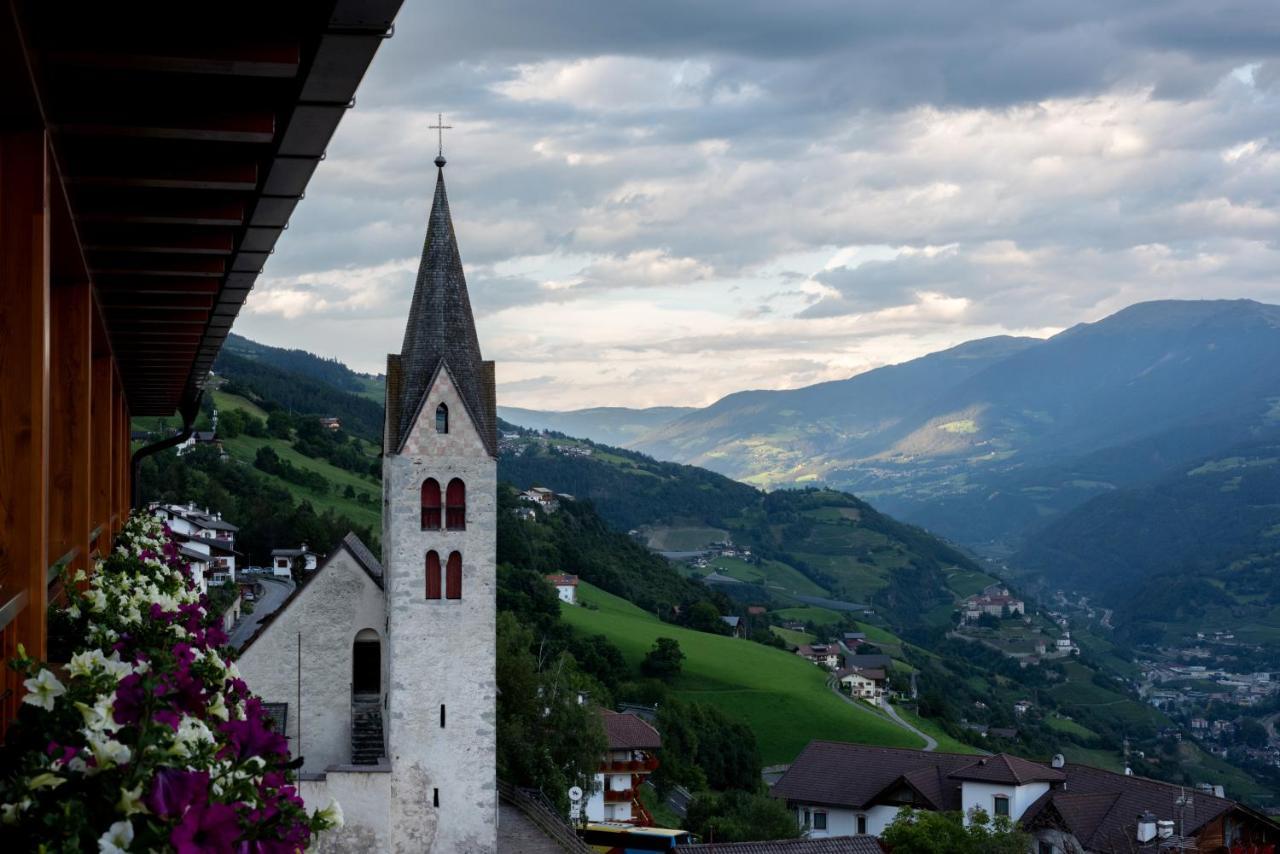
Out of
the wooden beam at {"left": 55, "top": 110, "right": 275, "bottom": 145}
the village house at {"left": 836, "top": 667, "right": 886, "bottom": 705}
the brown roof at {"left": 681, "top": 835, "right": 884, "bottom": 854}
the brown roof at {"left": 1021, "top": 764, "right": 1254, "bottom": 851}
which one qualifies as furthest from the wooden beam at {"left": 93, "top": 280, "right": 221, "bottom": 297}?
the village house at {"left": 836, "top": 667, "right": 886, "bottom": 705}

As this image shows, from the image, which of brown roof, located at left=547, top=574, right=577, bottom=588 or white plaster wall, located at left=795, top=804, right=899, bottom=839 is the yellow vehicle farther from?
brown roof, located at left=547, top=574, right=577, bottom=588

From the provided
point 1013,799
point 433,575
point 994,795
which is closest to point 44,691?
point 433,575

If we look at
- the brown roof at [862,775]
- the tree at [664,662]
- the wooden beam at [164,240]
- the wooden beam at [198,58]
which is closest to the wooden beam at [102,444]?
the wooden beam at [164,240]

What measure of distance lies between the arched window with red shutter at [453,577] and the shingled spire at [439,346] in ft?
8.61

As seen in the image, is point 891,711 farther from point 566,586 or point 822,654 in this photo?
point 822,654

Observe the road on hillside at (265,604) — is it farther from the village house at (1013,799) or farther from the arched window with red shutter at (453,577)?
the village house at (1013,799)

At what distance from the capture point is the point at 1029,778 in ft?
177

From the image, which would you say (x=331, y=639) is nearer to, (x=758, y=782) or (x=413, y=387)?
(x=413, y=387)

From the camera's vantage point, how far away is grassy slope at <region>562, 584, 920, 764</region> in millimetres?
89438

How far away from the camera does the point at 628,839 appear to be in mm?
41844

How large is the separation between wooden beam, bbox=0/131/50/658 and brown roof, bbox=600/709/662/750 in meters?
51.4

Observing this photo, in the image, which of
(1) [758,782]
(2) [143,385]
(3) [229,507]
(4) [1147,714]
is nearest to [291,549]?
(3) [229,507]

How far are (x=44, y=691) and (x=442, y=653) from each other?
101ft

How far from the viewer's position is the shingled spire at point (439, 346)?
35375 millimetres
